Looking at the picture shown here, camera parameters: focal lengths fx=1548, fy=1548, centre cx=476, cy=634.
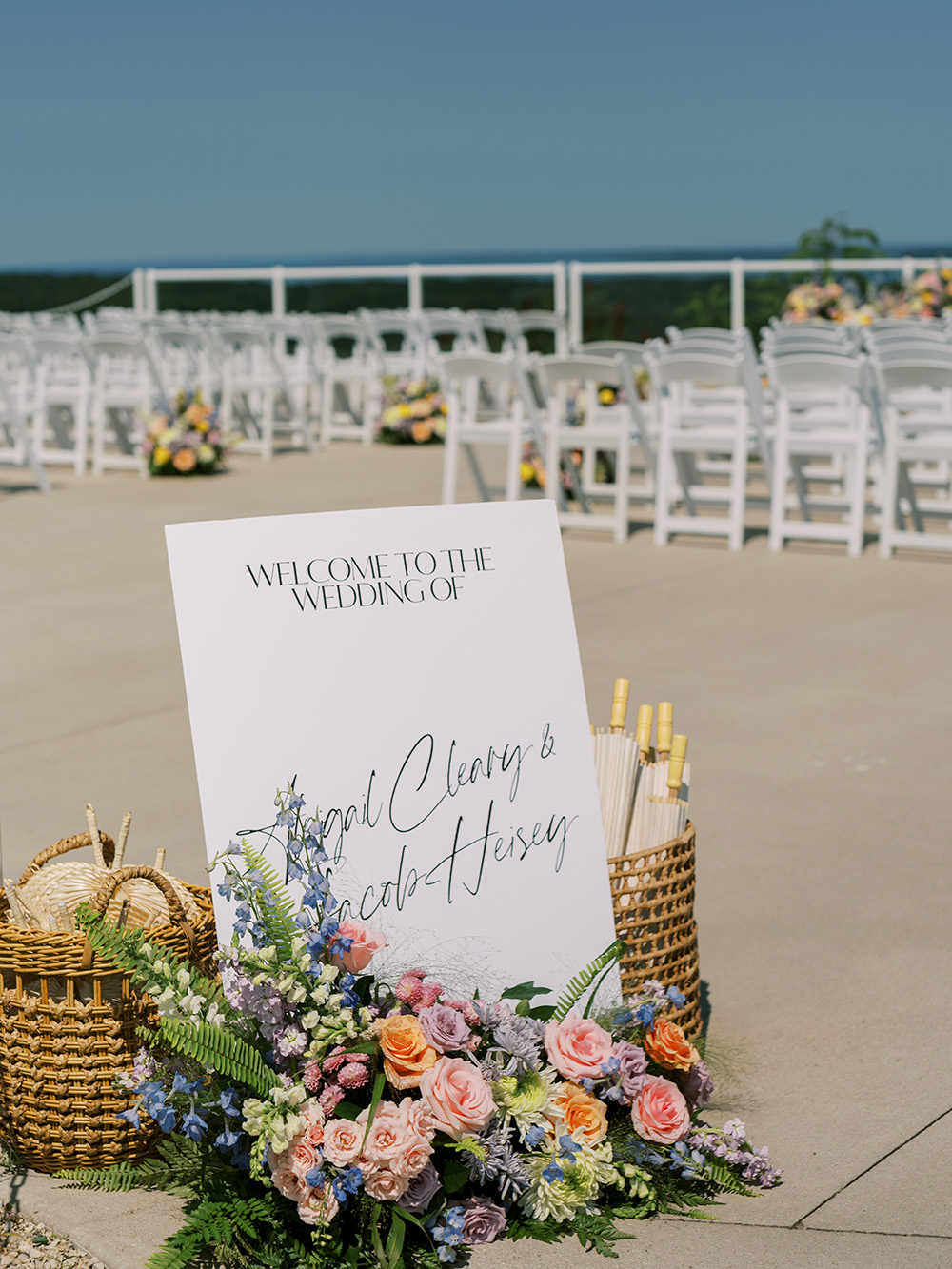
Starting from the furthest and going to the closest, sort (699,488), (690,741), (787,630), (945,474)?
(945,474), (699,488), (787,630), (690,741)

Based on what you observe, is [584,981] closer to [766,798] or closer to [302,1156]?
[302,1156]

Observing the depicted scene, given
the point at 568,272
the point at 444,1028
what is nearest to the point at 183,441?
the point at 568,272

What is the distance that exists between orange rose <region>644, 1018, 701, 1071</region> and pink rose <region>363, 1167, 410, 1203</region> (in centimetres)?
52

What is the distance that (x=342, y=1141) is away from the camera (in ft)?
7.16

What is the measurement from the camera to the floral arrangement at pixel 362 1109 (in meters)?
2.21

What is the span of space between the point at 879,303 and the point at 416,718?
1145 cm

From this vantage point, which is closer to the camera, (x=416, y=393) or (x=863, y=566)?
(x=863, y=566)

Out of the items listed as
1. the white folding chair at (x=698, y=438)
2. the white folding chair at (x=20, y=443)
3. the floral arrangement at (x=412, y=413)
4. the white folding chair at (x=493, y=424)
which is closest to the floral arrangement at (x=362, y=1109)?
the white folding chair at (x=698, y=438)

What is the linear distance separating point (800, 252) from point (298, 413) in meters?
5.14

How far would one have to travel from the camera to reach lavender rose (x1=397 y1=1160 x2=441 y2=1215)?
Result: 2229 mm

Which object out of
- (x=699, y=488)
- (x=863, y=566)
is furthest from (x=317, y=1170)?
(x=699, y=488)

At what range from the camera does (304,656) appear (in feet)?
8.46

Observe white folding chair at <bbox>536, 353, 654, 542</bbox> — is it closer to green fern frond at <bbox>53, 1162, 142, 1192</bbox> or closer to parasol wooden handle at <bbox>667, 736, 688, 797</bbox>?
parasol wooden handle at <bbox>667, 736, 688, 797</bbox>

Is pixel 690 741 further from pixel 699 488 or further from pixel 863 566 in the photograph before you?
pixel 699 488
